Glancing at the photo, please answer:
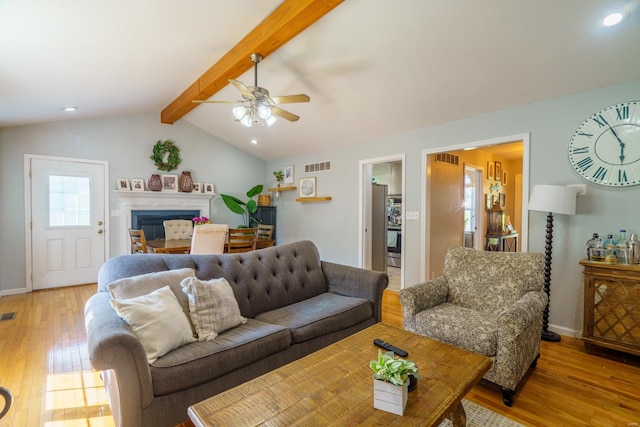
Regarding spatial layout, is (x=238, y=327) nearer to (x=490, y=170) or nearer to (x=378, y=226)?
(x=378, y=226)

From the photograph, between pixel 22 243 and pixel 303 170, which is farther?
pixel 303 170

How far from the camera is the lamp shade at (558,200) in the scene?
2775 mm

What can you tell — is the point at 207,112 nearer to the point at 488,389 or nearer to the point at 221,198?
the point at 221,198

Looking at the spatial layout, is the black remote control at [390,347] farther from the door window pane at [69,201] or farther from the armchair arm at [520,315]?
the door window pane at [69,201]

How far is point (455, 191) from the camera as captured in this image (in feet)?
16.2

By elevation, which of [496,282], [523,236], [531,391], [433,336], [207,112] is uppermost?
[207,112]

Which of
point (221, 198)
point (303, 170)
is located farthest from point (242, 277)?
point (221, 198)

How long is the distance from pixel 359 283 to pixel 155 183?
14.6 feet

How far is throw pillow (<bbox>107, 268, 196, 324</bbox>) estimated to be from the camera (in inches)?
71.8

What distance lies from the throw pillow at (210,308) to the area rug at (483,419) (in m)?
1.43

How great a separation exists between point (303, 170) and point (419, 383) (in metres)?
4.98

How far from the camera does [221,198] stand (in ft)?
21.1

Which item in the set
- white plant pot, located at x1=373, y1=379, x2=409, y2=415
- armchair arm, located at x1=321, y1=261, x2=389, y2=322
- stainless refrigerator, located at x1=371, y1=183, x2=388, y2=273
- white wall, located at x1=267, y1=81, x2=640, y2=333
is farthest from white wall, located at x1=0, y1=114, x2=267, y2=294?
white plant pot, located at x1=373, y1=379, x2=409, y2=415

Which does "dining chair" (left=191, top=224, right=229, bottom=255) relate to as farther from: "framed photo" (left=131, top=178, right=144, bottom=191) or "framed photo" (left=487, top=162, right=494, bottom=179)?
"framed photo" (left=487, top=162, right=494, bottom=179)
